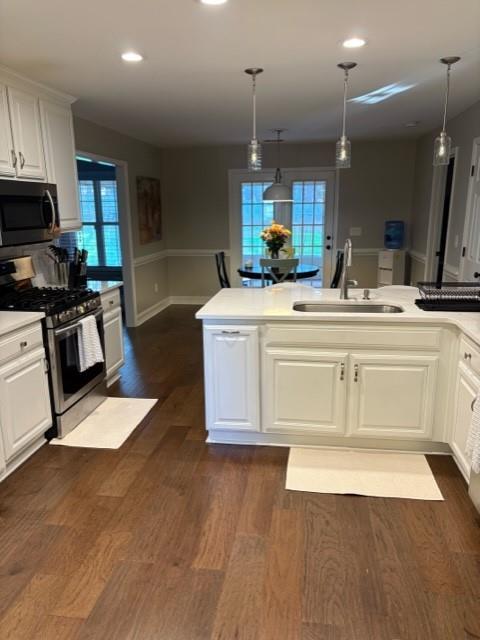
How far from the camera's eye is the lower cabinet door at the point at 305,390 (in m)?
2.85

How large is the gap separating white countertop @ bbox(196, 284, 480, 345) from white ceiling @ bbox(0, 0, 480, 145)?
155 centimetres

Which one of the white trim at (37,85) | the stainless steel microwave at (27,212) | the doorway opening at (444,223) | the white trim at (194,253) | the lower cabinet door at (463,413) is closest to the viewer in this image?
the lower cabinet door at (463,413)

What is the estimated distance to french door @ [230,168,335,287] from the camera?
7.03 metres

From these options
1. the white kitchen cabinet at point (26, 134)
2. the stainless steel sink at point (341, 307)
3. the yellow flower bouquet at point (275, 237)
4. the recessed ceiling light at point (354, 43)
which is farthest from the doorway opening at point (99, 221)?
the recessed ceiling light at point (354, 43)

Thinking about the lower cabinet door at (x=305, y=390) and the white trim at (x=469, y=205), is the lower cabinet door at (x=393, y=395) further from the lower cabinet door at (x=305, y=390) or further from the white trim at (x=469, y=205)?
the white trim at (x=469, y=205)

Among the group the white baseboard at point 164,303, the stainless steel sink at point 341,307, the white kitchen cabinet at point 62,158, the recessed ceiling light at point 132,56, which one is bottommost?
the white baseboard at point 164,303

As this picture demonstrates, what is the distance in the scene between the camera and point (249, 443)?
3090mm

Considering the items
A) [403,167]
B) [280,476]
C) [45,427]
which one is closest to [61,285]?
[45,427]

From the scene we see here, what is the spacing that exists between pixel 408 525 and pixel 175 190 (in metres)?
6.20

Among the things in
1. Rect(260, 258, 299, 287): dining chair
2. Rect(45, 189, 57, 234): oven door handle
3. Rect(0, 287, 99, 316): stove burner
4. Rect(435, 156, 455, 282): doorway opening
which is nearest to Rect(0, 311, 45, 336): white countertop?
Rect(0, 287, 99, 316): stove burner

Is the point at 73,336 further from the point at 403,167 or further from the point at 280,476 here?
the point at 403,167

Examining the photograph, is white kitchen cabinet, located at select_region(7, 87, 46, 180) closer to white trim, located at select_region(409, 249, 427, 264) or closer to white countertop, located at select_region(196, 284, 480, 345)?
white countertop, located at select_region(196, 284, 480, 345)

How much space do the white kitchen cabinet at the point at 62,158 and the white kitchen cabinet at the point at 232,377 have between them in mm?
1882

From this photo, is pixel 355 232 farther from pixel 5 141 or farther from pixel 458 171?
pixel 5 141
